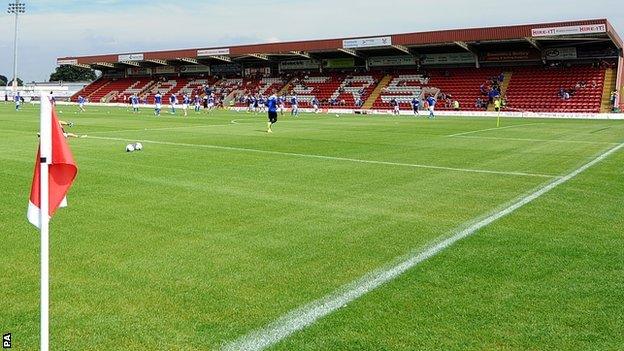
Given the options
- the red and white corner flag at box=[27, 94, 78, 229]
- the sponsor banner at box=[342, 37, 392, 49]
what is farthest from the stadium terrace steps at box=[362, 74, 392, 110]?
the red and white corner flag at box=[27, 94, 78, 229]

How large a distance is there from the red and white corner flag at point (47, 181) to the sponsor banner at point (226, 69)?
76947mm

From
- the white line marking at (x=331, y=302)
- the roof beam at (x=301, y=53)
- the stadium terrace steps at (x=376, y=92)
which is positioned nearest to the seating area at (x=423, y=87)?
the stadium terrace steps at (x=376, y=92)

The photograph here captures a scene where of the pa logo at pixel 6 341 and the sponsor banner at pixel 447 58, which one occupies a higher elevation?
the sponsor banner at pixel 447 58

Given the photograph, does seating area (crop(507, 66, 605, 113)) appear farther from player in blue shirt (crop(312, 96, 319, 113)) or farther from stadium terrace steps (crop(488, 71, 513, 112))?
player in blue shirt (crop(312, 96, 319, 113))

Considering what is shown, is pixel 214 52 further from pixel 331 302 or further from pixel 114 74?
pixel 331 302

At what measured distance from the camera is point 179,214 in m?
8.78

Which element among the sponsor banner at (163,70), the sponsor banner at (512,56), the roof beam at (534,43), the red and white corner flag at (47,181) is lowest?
the red and white corner flag at (47,181)

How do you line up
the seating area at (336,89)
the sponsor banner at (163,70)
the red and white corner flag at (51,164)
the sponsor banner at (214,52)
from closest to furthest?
1. the red and white corner flag at (51,164)
2. the seating area at (336,89)
3. the sponsor banner at (214,52)
4. the sponsor banner at (163,70)

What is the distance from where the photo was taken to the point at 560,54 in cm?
5691

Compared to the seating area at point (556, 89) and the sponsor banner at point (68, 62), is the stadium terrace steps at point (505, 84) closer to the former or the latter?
the seating area at point (556, 89)

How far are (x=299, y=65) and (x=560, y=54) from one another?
3081 cm

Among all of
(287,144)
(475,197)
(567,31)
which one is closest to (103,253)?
(475,197)

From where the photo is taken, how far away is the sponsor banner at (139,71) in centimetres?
8894

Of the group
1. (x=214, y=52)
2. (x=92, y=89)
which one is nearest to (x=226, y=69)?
(x=214, y=52)
